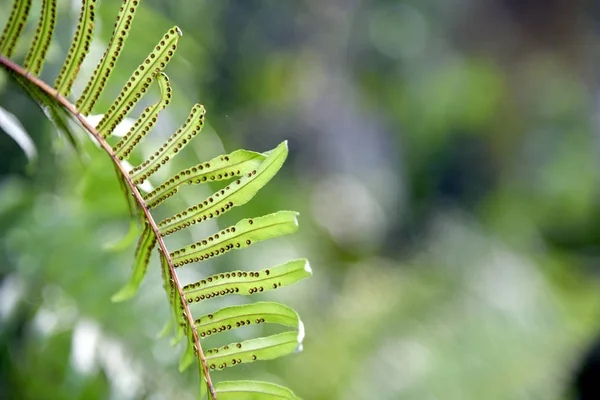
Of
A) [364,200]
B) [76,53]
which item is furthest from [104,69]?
[364,200]

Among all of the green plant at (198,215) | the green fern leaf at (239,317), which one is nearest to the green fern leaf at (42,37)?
the green plant at (198,215)

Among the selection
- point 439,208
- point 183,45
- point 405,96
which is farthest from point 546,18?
point 183,45

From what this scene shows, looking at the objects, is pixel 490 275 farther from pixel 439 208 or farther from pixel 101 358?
pixel 101 358

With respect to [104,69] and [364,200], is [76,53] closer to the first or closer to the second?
[104,69]

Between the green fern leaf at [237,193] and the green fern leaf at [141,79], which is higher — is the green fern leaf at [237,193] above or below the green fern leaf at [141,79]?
below

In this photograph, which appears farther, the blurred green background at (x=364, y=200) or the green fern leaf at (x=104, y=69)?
the blurred green background at (x=364, y=200)

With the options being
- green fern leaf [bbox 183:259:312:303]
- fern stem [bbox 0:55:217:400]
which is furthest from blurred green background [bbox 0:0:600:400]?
green fern leaf [bbox 183:259:312:303]

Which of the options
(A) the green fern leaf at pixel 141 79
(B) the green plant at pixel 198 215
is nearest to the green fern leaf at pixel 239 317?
(B) the green plant at pixel 198 215

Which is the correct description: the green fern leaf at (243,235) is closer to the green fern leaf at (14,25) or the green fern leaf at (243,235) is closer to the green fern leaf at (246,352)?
the green fern leaf at (246,352)

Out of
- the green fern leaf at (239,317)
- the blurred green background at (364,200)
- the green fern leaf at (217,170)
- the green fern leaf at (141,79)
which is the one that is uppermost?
the green fern leaf at (141,79)

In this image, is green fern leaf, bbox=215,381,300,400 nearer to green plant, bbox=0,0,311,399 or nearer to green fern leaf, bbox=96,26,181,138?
green plant, bbox=0,0,311,399
